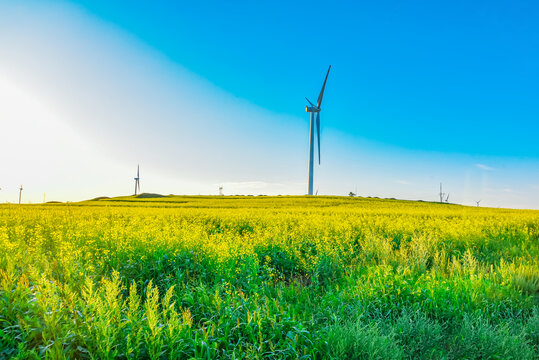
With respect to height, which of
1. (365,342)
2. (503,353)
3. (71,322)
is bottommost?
(503,353)

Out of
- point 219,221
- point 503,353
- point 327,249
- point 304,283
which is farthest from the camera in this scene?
point 219,221

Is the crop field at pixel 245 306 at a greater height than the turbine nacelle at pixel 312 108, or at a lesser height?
lesser

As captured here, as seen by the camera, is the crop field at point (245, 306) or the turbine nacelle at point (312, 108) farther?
the turbine nacelle at point (312, 108)

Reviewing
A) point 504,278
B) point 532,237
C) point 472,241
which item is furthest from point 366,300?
point 532,237

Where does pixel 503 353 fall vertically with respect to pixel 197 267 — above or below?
below

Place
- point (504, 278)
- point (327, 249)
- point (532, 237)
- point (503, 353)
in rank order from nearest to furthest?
1. point (503, 353)
2. point (504, 278)
3. point (327, 249)
4. point (532, 237)

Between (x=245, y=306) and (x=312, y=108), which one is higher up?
(x=312, y=108)

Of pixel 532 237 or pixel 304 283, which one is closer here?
pixel 304 283

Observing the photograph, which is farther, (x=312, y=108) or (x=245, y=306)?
(x=312, y=108)

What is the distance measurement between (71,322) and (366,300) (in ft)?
13.6

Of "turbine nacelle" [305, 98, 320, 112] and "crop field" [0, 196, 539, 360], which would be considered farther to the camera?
"turbine nacelle" [305, 98, 320, 112]

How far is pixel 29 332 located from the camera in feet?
10.3

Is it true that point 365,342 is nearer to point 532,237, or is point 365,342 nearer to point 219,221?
point 219,221

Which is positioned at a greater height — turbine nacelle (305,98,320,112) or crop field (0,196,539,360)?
turbine nacelle (305,98,320,112)
